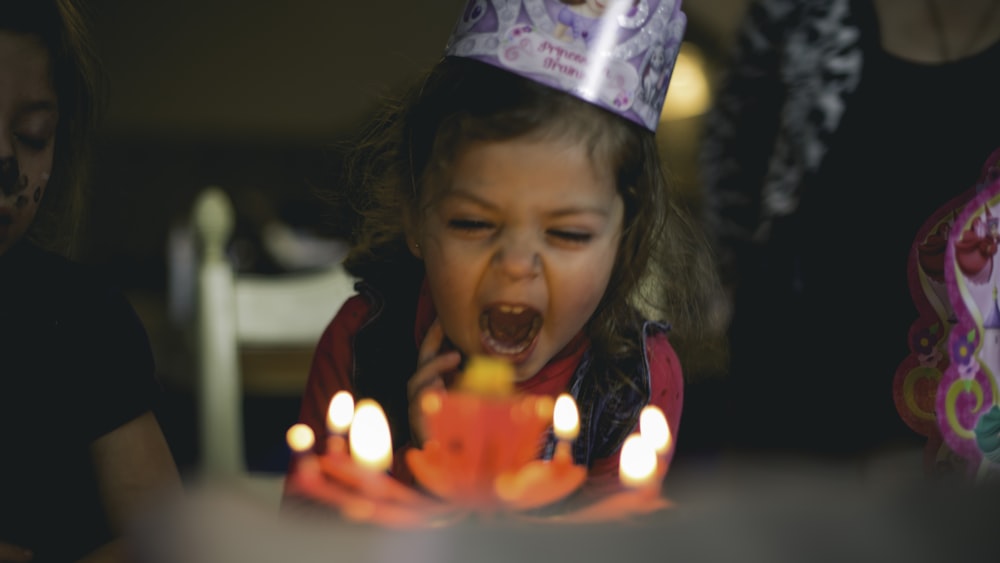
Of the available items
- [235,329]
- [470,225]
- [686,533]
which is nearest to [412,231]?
[470,225]

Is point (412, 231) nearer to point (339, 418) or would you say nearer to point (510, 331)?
point (510, 331)

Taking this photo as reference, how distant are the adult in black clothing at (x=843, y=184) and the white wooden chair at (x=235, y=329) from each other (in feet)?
1.59

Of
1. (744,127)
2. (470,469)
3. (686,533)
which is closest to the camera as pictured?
(686,533)

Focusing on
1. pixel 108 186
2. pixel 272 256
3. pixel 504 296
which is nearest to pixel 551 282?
pixel 504 296

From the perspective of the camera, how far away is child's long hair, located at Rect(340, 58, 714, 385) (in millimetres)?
696

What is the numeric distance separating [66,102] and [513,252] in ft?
1.32

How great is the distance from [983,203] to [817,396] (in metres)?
0.31

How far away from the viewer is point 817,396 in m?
0.87

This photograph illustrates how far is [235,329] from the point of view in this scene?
1168 mm

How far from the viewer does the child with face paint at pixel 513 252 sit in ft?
2.17

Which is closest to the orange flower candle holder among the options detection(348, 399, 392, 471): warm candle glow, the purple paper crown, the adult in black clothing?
detection(348, 399, 392, 471): warm candle glow

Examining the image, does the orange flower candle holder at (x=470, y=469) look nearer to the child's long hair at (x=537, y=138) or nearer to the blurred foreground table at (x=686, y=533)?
the blurred foreground table at (x=686, y=533)

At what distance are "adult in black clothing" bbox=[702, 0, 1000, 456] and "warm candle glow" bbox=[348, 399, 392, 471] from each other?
1.45 feet

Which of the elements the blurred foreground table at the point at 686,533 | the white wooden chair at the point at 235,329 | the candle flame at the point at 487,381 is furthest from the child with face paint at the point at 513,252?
the blurred foreground table at the point at 686,533
